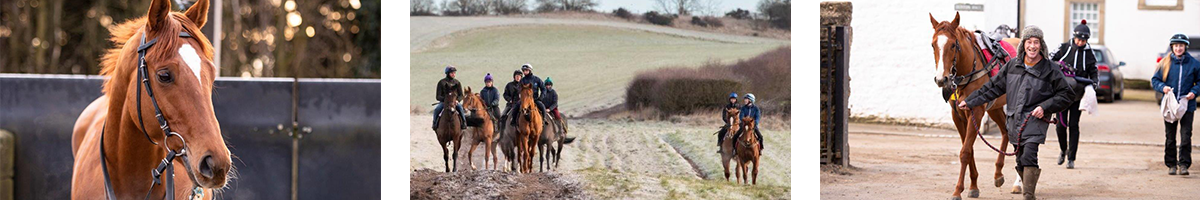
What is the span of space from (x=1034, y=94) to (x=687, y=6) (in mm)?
2140

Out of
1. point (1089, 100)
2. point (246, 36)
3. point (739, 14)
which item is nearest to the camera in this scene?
point (739, 14)

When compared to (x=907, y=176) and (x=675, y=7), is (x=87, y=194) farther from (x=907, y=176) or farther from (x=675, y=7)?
(x=907, y=176)

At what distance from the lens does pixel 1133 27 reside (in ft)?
82.1

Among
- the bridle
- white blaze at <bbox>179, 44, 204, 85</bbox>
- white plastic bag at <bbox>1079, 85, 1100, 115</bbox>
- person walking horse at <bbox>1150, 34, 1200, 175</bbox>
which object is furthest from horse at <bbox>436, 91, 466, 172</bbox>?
person walking horse at <bbox>1150, 34, 1200, 175</bbox>

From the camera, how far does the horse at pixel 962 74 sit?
22.8 ft

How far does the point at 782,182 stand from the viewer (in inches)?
214

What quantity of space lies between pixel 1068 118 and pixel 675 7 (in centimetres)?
530

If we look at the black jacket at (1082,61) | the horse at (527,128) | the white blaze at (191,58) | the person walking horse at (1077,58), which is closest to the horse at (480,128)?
the horse at (527,128)

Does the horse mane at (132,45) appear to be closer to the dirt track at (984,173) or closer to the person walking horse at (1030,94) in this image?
the person walking horse at (1030,94)

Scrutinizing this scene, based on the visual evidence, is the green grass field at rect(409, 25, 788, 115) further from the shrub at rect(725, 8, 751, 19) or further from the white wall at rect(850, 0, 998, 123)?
the white wall at rect(850, 0, 998, 123)

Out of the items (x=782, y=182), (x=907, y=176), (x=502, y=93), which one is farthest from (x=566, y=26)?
(x=907, y=176)

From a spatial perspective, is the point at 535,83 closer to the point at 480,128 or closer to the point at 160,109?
the point at 480,128

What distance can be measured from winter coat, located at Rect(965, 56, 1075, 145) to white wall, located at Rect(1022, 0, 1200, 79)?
62.6ft

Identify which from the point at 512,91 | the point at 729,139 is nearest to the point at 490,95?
the point at 512,91
